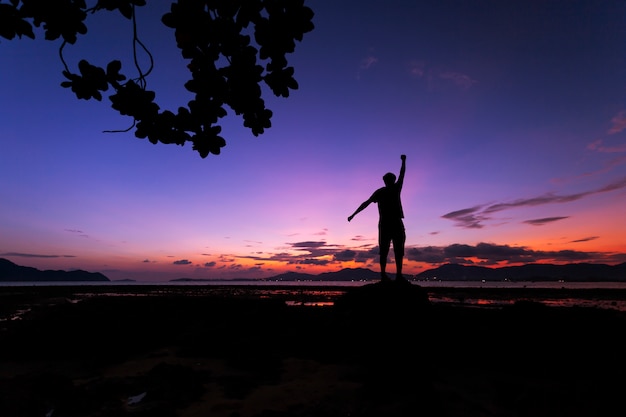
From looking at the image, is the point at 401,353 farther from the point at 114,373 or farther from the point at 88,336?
the point at 88,336

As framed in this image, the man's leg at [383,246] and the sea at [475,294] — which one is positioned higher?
the man's leg at [383,246]

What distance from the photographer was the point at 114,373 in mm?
9195

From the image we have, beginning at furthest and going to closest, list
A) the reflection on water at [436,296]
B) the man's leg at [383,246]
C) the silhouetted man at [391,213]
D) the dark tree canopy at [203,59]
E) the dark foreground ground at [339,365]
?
1. the reflection on water at [436,296]
2. the man's leg at [383,246]
3. the silhouetted man at [391,213]
4. the dark foreground ground at [339,365]
5. the dark tree canopy at [203,59]

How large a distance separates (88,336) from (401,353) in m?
11.3

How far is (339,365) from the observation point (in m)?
9.29

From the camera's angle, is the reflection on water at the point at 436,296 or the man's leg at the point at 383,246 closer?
the man's leg at the point at 383,246

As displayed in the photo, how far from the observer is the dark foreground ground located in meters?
6.13

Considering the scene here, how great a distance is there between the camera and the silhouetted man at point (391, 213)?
31.1ft

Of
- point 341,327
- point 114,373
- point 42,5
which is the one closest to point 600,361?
point 341,327

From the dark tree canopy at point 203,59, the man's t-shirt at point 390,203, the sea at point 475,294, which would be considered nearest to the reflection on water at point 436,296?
the sea at point 475,294

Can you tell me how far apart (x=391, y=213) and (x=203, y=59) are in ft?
24.6

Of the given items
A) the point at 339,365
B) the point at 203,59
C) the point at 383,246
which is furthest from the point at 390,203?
the point at 203,59

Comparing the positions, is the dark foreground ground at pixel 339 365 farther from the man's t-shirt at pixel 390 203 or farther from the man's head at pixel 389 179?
the man's head at pixel 389 179

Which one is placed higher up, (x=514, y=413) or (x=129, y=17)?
(x=129, y=17)
